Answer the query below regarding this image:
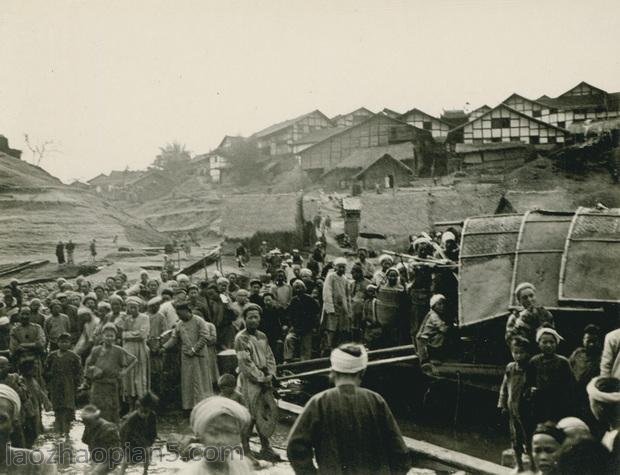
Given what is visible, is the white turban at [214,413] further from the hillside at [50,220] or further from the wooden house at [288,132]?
the wooden house at [288,132]

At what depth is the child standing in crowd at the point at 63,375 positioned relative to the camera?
8.73m

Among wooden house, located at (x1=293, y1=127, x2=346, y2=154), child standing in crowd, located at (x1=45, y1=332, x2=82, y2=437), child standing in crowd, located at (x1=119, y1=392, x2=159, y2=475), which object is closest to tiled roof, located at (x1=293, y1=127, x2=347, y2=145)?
wooden house, located at (x1=293, y1=127, x2=346, y2=154)

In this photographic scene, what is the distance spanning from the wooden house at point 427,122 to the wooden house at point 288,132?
38.1 feet

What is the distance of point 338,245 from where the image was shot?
29.1 m

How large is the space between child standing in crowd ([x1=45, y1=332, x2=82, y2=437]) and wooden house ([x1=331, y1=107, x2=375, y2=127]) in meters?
54.1

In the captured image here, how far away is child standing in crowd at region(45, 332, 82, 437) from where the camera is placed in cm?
873

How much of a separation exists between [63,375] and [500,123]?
4255 centimetres

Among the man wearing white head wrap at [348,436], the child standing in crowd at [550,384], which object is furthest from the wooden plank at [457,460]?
the man wearing white head wrap at [348,436]

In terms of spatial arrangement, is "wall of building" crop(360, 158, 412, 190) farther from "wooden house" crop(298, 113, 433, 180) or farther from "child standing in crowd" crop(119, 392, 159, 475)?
"child standing in crowd" crop(119, 392, 159, 475)

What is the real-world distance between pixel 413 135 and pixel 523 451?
45.2 m

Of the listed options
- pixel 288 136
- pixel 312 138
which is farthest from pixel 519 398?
pixel 288 136

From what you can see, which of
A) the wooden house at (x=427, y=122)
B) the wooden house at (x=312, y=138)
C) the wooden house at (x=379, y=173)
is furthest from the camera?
the wooden house at (x=312, y=138)

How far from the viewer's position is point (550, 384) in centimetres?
594

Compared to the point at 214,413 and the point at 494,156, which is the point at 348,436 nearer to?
the point at 214,413
